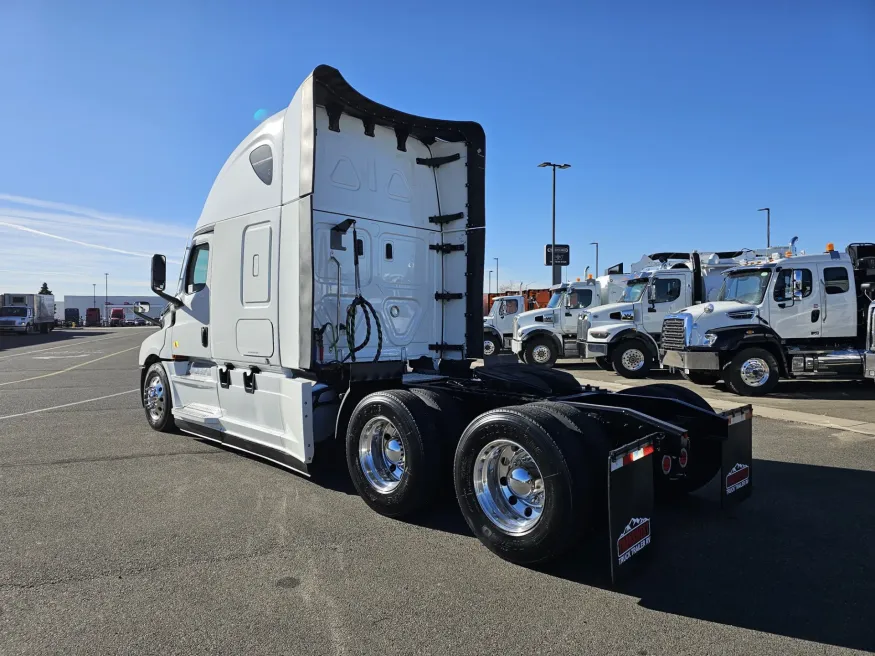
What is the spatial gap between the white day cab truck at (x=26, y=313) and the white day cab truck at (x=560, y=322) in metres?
39.8

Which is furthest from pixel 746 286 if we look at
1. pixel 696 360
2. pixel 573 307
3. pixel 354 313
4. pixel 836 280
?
pixel 354 313

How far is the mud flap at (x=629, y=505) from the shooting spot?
3393mm

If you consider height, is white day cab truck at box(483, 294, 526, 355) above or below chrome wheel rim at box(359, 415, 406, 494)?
above

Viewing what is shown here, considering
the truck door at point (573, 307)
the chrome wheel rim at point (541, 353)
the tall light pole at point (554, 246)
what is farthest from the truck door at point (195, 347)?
the tall light pole at point (554, 246)

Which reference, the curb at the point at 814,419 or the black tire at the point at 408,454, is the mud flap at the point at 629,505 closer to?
the black tire at the point at 408,454

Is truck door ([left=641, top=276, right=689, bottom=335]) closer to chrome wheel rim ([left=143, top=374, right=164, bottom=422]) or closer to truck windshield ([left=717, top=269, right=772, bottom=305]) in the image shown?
truck windshield ([left=717, top=269, right=772, bottom=305])

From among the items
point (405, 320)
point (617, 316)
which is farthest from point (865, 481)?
point (617, 316)

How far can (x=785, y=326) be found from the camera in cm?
1260

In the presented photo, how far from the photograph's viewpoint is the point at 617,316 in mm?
16406

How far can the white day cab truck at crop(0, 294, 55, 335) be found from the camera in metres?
42.7

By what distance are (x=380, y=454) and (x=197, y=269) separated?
12.3 ft

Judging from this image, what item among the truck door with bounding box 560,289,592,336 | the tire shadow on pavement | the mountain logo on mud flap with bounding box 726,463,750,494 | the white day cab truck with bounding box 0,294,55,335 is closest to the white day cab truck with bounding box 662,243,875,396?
the truck door with bounding box 560,289,592,336

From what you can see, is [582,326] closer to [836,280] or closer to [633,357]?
[633,357]

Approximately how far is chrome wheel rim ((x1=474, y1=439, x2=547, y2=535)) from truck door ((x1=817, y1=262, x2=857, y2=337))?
37.1 ft
